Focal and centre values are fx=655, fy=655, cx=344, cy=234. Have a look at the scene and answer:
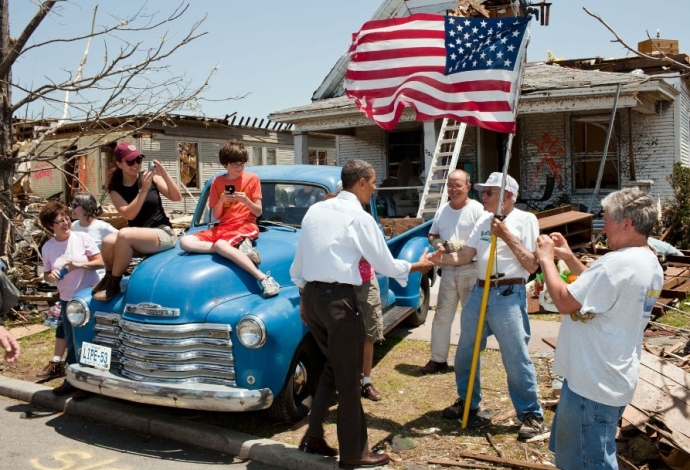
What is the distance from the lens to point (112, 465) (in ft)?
15.1

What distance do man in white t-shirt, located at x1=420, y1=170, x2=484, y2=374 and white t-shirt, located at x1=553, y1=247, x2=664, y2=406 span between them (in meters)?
2.96

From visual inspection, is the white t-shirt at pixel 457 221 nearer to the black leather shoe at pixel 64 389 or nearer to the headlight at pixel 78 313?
the headlight at pixel 78 313

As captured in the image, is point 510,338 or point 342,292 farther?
point 510,338

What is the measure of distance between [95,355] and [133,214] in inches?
51.2

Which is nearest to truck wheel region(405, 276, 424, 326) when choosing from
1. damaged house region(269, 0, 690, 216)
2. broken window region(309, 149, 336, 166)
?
damaged house region(269, 0, 690, 216)

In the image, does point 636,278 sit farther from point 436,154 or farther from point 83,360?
point 436,154

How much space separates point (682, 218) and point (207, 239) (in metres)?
11.2

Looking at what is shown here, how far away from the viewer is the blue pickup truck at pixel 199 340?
4.64 meters

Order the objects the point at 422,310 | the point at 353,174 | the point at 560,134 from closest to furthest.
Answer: the point at 353,174 < the point at 422,310 < the point at 560,134

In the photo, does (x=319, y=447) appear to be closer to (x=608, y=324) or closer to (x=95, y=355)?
(x=95, y=355)

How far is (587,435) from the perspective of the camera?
316cm

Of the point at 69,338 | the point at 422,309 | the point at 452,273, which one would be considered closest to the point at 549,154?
the point at 422,309

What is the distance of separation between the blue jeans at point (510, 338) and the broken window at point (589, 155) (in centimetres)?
1194

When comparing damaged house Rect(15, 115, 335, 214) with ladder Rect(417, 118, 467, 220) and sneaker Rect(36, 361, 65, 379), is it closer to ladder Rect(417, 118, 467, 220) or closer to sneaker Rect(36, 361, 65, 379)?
ladder Rect(417, 118, 467, 220)
